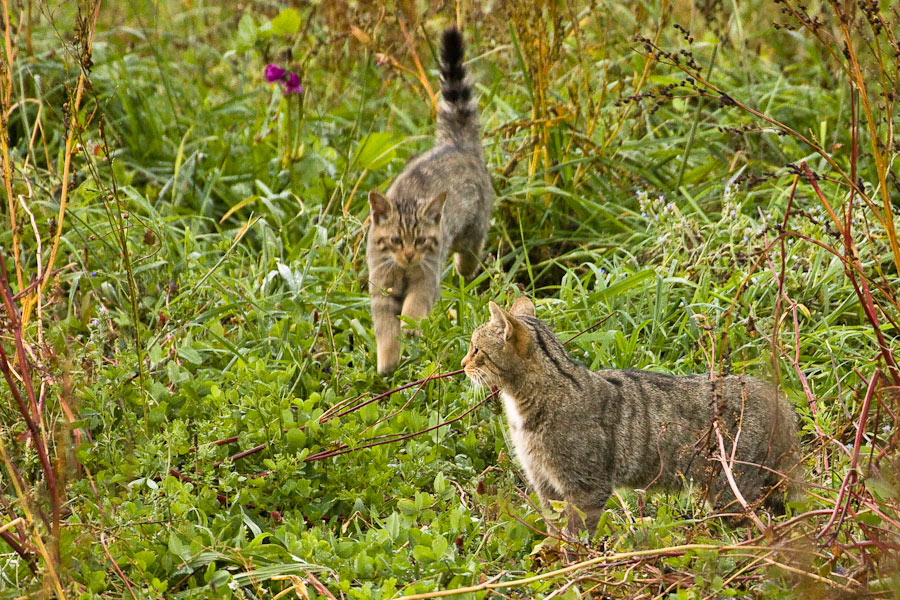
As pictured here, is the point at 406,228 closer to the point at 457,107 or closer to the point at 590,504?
the point at 457,107

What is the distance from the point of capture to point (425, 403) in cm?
460

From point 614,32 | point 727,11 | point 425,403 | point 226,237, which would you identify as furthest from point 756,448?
point 727,11

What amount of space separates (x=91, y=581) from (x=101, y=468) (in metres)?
0.95

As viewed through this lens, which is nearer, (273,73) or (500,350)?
(500,350)

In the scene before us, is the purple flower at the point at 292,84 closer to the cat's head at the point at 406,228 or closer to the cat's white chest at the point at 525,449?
the cat's head at the point at 406,228

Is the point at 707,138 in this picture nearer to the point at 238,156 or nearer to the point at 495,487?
the point at 238,156

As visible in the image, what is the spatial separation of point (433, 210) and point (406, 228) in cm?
20

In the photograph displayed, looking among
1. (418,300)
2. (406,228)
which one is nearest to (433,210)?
(406,228)

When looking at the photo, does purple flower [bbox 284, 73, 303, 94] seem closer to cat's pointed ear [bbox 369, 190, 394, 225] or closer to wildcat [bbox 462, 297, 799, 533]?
cat's pointed ear [bbox 369, 190, 394, 225]

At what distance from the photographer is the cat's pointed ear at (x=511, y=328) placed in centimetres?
396

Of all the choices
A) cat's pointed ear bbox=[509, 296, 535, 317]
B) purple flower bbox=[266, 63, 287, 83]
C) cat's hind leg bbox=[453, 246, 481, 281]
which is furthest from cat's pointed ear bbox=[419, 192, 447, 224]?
purple flower bbox=[266, 63, 287, 83]

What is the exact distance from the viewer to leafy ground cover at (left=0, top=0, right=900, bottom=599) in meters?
3.06

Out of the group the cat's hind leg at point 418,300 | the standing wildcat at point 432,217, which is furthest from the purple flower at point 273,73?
the cat's hind leg at point 418,300

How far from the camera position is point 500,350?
160 inches
